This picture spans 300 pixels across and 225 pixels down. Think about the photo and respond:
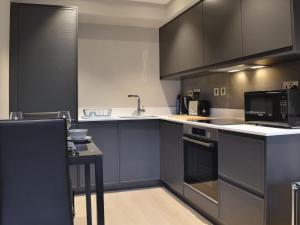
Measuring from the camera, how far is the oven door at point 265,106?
198 cm

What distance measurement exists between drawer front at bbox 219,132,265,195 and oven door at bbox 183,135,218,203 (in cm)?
13

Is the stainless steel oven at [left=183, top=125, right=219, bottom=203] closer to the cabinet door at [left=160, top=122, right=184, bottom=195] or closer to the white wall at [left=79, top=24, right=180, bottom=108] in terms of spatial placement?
the cabinet door at [left=160, top=122, right=184, bottom=195]

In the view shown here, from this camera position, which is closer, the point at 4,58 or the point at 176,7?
the point at 4,58

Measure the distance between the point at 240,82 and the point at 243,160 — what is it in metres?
1.21

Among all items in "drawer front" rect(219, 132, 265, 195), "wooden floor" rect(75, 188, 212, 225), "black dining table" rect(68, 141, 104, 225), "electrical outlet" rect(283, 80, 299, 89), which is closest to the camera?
"black dining table" rect(68, 141, 104, 225)

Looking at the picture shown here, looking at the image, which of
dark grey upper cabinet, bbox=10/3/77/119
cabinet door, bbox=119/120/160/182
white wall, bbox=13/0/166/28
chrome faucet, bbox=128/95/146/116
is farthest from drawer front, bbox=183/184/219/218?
→ white wall, bbox=13/0/166/28

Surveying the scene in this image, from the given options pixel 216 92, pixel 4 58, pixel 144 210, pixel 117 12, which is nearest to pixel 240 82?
pixel 216 92

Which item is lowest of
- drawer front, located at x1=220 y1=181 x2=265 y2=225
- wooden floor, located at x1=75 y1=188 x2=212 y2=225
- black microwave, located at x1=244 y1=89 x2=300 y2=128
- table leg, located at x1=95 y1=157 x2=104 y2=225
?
wooden floor, located at x1=75 y1=188 x2=212 y2=225

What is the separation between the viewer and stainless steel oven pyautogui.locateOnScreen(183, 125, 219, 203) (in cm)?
239

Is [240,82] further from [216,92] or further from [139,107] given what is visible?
[139,107]

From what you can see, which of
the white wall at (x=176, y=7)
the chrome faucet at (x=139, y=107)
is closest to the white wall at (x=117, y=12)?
the white wall at (x=176, y=7)

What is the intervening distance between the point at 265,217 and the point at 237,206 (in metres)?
0.30

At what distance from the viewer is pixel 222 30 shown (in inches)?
102

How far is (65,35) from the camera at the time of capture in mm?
3225
